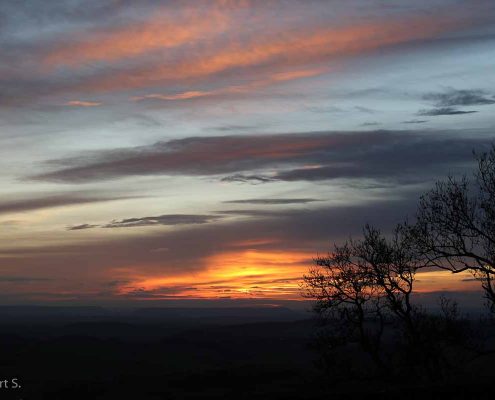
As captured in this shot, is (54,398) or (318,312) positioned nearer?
(318,312)

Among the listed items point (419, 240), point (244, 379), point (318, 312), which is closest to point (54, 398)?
point (244, 379)

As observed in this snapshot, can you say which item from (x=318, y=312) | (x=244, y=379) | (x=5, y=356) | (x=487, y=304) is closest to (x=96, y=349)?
(x=5, y=356)

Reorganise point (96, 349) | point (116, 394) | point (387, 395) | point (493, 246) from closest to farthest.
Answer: point (387, 395), point (493, 246), point (116, 394), point (96, 349)

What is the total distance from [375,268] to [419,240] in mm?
5839

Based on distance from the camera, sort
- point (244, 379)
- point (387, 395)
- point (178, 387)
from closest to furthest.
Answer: point (387, 395), point (178, 387), point (244, 379)

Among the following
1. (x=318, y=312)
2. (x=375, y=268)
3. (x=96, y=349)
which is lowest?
(x=96, y=349)

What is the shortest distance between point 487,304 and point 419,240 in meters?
5.70

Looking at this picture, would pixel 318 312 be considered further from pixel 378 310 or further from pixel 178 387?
pixel 178 387

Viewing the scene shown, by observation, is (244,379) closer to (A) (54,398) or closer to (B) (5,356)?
(A) (54,398)

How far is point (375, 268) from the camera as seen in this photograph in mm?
44219

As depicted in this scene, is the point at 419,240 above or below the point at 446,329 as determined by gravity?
above

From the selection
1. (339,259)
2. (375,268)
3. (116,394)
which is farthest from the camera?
(116,394)

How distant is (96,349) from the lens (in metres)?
197

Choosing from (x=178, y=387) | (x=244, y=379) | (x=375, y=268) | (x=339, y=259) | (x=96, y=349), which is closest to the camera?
(x=375, y=268)
